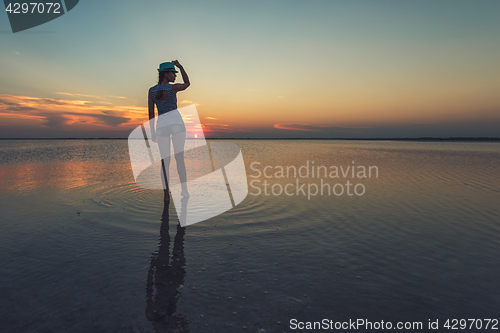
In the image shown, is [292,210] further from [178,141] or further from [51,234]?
[51,234]

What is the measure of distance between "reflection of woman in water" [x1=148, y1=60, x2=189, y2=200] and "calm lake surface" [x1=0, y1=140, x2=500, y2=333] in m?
1.65

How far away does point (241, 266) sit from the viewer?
142 inches

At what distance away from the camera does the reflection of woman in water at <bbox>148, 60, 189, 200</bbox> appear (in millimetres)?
6633

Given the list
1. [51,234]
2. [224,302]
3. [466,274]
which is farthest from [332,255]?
[51,234]

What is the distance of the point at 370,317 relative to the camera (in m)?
2.60

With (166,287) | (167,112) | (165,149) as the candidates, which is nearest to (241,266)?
(166,287)

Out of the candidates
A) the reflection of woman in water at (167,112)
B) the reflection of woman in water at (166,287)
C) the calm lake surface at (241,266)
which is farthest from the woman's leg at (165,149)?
the reflection of woman in water at (166,287)

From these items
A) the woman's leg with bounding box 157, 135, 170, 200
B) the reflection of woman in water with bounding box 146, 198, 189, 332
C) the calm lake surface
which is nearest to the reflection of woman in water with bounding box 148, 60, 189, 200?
the woman's leg with bounding box 157, 135, 170, 200

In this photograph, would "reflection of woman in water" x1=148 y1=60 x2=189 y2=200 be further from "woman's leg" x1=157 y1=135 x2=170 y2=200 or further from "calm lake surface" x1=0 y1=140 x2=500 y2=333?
"calm lake surface" x1=0 y1=140 x2=500 y2=333

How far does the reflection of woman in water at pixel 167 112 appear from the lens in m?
6.63

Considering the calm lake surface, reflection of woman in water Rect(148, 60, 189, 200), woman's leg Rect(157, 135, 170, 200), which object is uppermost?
reflection of woman in water Rect(148, 60, 189, 200)

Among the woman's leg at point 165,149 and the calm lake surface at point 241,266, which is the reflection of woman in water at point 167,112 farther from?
the calm lake surface at point 241,266

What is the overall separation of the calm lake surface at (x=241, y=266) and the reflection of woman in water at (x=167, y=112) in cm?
165

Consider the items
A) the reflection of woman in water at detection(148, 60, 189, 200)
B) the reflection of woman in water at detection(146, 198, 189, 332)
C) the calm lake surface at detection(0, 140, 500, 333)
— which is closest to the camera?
the reflection of woman in water at detection(146, 198, 189, 332)
